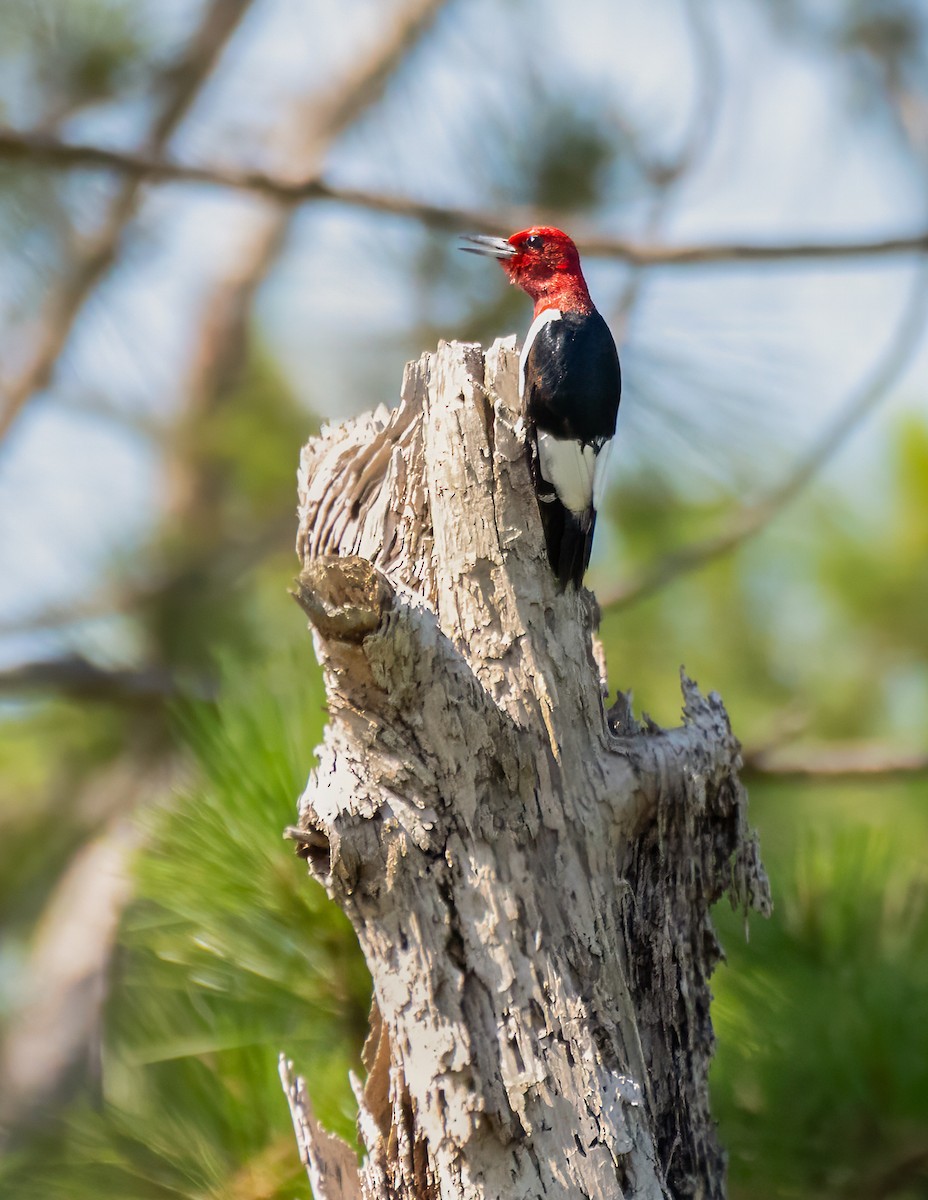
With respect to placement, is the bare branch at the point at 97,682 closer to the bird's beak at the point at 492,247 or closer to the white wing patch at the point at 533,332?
the bird's beak at the point at 492,247

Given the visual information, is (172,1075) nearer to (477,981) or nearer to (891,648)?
(477,981)

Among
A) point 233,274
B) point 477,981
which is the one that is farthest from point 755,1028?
point 233,274

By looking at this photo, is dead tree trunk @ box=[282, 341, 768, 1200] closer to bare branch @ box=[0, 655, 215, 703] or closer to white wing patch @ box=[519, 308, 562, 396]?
white wing patch @ box=[519, 308, 562, 396]

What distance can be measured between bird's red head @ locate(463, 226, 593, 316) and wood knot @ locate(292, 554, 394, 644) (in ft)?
4.55

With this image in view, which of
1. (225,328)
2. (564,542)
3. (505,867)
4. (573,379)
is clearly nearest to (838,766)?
(573,379)

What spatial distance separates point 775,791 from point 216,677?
2156 mm

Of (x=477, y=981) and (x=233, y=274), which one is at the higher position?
(x=233, y=274)

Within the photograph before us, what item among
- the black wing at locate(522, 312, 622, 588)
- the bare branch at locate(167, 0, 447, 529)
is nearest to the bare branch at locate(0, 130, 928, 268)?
the black wing at locate(522, 312, 622, 588)

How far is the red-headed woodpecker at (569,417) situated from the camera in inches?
70.8

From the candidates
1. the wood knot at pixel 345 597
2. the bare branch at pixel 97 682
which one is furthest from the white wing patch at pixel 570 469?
the bare branch at pixel 97 682

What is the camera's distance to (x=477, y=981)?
1484 mm

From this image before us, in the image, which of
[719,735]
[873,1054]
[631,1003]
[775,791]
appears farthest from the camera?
[775,791]

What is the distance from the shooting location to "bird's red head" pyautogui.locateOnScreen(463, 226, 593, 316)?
8.96 ft

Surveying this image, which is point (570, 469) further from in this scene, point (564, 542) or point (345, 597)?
point (345, 597)
